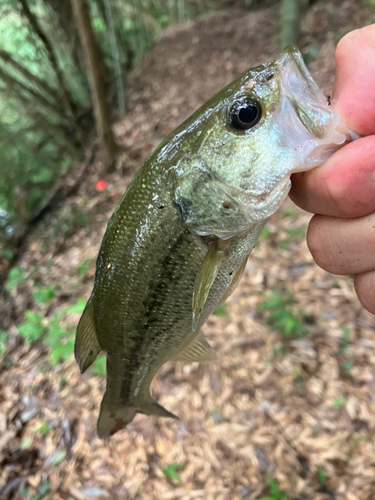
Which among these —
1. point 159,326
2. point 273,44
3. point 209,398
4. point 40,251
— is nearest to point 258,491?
point 209,398

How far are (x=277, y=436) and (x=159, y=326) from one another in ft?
6.96

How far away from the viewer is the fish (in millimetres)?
1216

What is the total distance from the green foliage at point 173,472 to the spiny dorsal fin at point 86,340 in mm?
1911

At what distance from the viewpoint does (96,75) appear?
20.9ft

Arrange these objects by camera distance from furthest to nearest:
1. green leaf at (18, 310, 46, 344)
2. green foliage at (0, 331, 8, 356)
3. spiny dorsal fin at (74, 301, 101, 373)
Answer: green foliage at (0, 331, 8, 356)
green leaf at (18, 310, 46, 344)
spiny dorsal fin at (74, 301, 101, 373)

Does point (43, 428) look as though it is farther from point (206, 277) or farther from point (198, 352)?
point (206, 277)

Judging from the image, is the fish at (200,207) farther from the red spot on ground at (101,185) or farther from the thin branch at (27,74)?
the thin branch at (27,74)

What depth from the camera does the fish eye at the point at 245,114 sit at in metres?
1.26

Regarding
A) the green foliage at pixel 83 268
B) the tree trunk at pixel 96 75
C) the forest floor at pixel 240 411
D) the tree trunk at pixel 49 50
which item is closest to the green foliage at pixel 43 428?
the forest floor at pixel 240 411

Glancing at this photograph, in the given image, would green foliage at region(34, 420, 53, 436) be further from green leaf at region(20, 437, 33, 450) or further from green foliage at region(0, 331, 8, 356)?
green foliage at region(0, 331, 8, 356)

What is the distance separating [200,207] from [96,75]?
243 inches

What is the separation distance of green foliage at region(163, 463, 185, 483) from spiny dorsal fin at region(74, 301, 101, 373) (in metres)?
1.91

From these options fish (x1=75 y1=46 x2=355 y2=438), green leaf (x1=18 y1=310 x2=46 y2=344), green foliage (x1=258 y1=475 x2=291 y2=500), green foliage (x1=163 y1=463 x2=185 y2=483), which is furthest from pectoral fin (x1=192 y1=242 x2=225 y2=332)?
green leaf (x1=18 y1=310 x2=46 y2=344)

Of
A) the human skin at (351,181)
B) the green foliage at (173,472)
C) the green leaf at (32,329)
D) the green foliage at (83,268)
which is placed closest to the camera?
the human skin at (351,181)
